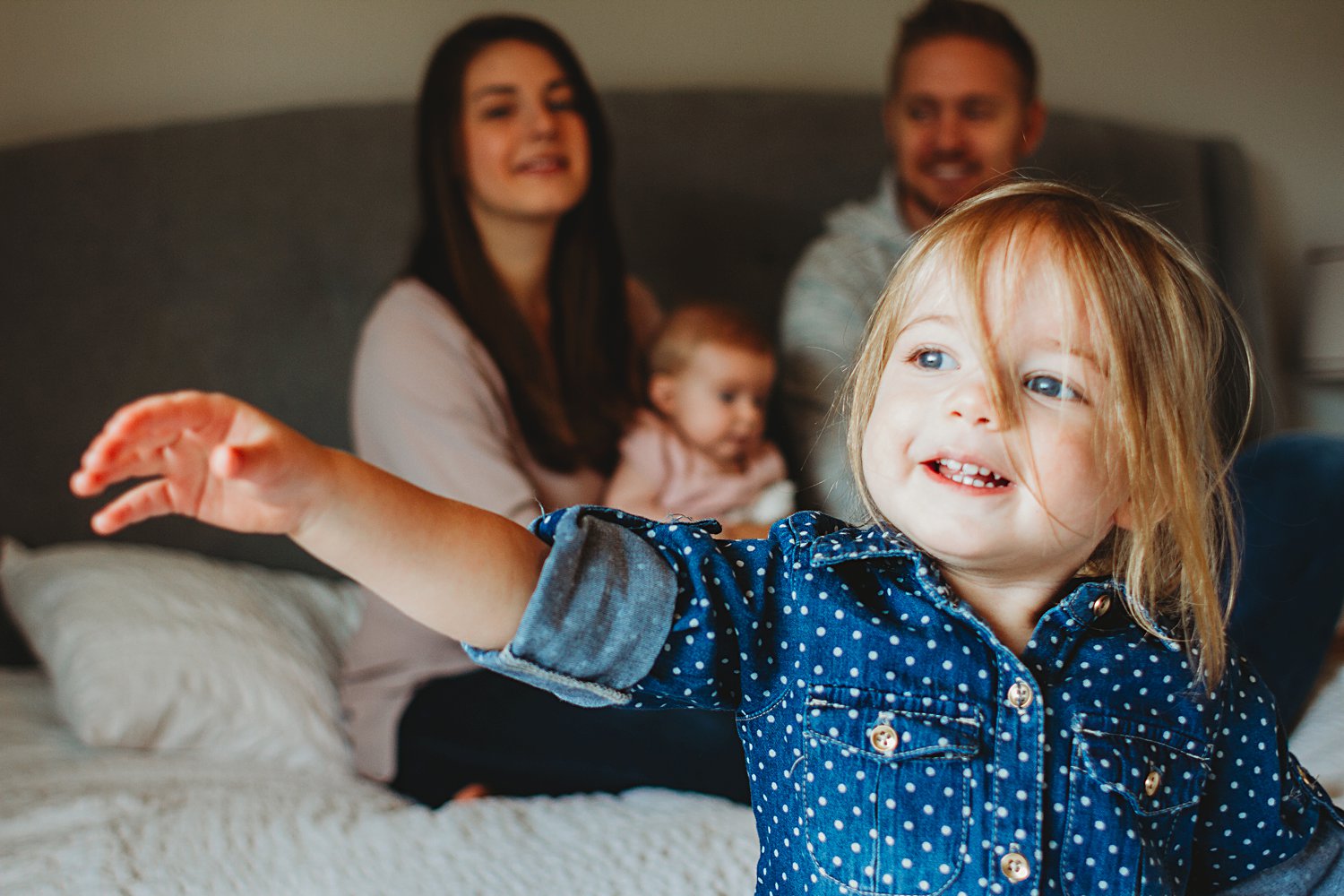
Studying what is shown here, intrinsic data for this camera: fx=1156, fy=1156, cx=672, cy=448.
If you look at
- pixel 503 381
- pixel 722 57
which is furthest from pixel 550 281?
pixel 722 57

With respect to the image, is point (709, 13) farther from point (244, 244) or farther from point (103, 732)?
point (103, 732)

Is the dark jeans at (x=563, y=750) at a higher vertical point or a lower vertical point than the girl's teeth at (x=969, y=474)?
lower

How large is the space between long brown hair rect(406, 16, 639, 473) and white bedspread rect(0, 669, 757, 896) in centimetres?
47

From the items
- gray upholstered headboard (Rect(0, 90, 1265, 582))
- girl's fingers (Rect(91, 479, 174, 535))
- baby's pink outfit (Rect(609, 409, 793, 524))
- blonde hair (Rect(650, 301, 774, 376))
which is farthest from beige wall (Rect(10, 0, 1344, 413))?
girl's fingers (Rect(91, 479, 174, 535))

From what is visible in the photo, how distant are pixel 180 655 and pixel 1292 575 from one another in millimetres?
1138

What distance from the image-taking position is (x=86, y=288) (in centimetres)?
158

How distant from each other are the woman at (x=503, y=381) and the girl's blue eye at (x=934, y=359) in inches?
24.3

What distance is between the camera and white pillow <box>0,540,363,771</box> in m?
1.18

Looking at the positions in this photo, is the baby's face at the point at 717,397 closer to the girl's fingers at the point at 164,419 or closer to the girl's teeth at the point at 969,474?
the girl's teeth at the point at 969,474

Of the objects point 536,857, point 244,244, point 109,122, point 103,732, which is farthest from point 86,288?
point 536,857

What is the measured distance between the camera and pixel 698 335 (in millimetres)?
1493

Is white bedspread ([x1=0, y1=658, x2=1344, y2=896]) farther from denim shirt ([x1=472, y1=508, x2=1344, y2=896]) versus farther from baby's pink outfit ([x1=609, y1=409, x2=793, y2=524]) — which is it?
baby's pink outfit ([x1=609, y1=409, x2=793, y2=524])

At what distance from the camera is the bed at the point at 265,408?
38.0 inches

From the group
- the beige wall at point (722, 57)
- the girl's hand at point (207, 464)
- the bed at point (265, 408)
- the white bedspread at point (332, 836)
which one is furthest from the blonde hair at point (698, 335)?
the girl's hand at point (207, 464)
